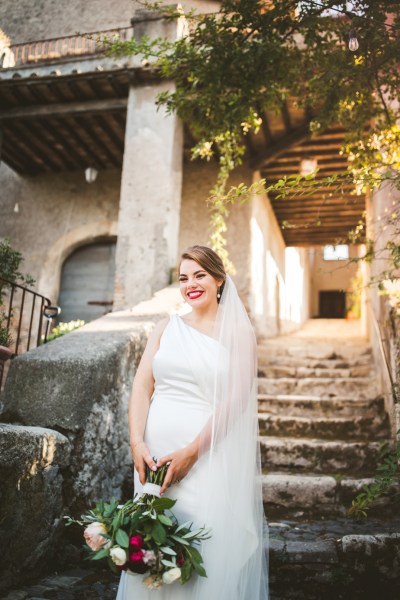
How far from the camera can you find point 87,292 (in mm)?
8781

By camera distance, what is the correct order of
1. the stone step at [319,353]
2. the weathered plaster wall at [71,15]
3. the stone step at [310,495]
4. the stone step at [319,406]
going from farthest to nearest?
the weathered plaster wall at [71,15], the stone step at [319,353], the stone step at [319,406], the stone step at [310,495]

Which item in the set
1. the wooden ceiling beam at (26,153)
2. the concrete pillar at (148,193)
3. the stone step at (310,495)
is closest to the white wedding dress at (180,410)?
the stone step at (310,495)

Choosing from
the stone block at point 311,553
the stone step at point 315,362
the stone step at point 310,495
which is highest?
the stone step at point 315,362

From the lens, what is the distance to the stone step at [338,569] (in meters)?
2.33

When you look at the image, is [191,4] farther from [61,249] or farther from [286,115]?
[61,249]

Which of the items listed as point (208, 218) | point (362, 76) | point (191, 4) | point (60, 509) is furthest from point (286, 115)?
point (60, 509)

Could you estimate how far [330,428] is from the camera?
398cm

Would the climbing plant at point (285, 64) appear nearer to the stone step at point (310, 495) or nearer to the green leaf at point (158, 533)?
the stone step at point (310, 495)

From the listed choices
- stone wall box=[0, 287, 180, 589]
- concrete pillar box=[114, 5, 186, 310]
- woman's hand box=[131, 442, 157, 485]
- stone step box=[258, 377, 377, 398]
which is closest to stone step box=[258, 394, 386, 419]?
stone step box=[258, 377, 377, 398]

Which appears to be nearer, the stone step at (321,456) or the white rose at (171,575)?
the white rose at (171,575)

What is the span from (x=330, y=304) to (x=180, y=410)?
2246cm

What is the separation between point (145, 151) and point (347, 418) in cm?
434

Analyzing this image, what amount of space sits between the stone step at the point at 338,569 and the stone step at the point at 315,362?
338 cm

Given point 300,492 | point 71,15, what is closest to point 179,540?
point 300,492
